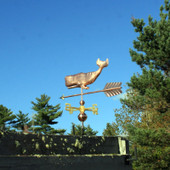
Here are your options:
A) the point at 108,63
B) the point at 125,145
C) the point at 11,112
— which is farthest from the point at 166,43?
the point at 11,112

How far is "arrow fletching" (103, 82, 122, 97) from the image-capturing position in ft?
33.7

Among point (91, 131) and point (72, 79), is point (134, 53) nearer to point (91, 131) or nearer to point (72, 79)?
point (72, 79)

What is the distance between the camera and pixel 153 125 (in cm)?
2544

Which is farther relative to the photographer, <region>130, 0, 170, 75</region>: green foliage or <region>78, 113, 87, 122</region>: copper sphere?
<region>130, 0, 170, 75</region>: green foliage

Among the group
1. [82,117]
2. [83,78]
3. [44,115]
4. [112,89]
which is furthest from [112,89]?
[44,115]

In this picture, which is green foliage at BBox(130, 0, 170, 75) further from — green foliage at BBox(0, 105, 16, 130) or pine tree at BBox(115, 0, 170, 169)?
green foliage at BBox(0, 105, 16, 130)

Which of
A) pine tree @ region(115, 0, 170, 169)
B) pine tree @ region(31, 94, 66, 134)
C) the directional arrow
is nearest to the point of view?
the directional arrow

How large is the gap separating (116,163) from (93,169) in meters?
0.98

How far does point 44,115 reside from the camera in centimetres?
4494

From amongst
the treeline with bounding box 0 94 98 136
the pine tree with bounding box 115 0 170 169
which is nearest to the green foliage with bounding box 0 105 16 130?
the treeline with bounding box 0 94 98 136

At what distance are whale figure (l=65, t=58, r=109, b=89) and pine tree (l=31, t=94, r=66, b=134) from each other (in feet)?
108

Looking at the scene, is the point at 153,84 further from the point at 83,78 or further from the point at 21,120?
the point at 21,120

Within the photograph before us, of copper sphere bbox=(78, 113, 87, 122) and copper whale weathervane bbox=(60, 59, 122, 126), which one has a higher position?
copper whale weathervane bbox=(60, 59, 122, 126)

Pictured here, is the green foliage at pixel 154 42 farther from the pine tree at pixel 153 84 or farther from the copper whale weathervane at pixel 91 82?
the copper whale weathervane at pixel 91 82
